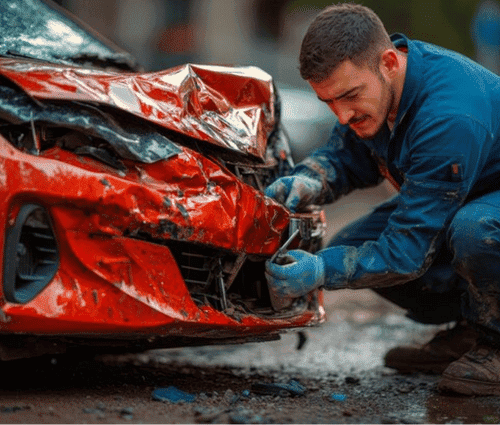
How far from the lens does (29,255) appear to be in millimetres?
2254

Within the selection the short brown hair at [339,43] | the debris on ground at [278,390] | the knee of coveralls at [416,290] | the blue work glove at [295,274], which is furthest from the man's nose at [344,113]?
the debris on ground at [278,390]

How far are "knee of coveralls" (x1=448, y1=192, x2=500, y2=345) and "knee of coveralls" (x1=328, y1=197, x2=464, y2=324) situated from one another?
0.40 m

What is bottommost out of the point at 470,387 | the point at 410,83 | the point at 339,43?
the point at 470,387

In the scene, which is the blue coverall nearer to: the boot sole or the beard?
the beard

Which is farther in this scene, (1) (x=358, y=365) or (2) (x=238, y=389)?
(1) (x=358, y=365)

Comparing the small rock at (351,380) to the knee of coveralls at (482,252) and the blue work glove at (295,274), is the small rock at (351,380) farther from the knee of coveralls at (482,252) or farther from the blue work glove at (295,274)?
the blue work glove at (295,274)

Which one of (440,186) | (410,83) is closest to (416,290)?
(440,186)

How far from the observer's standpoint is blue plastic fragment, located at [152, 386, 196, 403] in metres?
2.51

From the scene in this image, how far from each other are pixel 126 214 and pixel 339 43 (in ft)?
3.39

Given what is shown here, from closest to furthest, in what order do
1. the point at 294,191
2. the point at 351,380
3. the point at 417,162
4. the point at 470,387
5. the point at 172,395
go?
the point at 172,395 → the point at 417,162 → the point at 470,387 → the point at 294,191 → the point at 351,380

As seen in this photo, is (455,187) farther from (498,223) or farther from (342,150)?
(342,150)

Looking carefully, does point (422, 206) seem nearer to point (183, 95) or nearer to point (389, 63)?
point (389, 63)

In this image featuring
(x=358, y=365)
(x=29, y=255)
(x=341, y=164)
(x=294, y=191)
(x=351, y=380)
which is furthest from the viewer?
(x=358, y=365)

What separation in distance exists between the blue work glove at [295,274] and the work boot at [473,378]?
695mm
